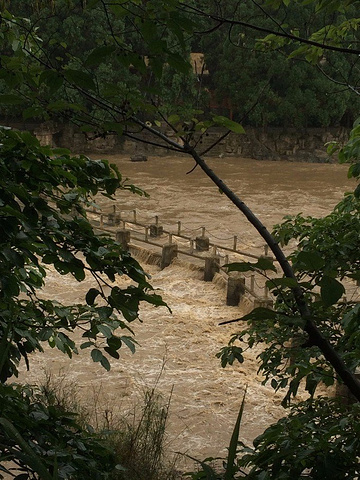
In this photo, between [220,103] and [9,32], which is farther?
[220,103]

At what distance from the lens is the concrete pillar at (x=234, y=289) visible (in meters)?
12.0

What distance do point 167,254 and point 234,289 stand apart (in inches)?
106

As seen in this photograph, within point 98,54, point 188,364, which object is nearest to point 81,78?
point 98,54

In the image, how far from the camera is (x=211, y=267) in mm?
13422

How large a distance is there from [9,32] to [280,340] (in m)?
1.97

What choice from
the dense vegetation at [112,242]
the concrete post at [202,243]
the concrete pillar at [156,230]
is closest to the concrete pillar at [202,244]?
the concrete post at [202,243]

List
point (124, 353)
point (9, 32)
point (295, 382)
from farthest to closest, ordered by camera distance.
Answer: point (124, 353) → point (9, 32) → point (295, 382)

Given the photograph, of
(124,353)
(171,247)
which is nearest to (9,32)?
(124,353)

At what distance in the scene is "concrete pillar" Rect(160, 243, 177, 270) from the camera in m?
14.3

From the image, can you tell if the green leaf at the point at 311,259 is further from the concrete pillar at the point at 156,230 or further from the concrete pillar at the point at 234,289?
the concrete pillar at the point at 156,230

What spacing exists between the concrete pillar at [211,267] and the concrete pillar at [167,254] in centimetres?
126

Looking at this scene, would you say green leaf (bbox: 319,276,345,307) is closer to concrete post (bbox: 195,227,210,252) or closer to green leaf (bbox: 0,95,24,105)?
green leaf (bbox: 0,95,24,105)

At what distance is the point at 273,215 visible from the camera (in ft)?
69.9

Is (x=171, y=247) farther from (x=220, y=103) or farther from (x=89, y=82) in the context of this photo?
(x=220, y=103)
